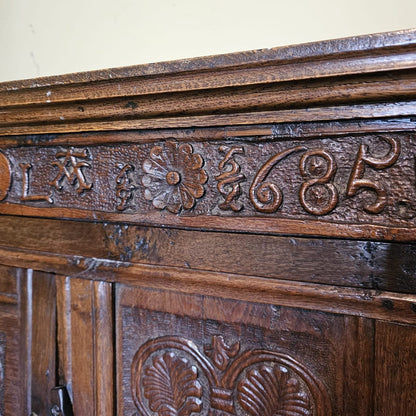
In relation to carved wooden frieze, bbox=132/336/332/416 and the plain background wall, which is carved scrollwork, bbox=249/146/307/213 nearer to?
carved wooden frieze, bbox=132/336/332/416

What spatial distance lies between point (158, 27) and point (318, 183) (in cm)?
75

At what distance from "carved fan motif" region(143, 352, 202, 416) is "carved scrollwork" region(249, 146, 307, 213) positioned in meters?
0.24

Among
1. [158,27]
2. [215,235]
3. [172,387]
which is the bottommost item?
[172,387]

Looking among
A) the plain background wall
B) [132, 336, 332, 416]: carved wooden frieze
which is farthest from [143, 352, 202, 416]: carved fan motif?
the plain background wall

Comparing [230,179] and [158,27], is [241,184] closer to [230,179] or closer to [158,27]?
[230,179]

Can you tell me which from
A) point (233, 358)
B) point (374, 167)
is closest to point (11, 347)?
→ point (233, 358)

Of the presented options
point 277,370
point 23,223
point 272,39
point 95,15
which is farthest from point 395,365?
point 95,15

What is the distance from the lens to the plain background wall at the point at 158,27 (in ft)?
2.69

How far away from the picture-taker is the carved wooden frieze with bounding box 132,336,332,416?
484 millimetres

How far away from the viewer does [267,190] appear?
0.47 metres

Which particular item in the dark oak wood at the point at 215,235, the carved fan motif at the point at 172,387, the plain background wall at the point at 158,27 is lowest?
the carved fan motif at the point at 172,387

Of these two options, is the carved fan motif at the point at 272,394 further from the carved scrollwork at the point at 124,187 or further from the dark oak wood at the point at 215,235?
the carved scrollwork at the point at 124,187

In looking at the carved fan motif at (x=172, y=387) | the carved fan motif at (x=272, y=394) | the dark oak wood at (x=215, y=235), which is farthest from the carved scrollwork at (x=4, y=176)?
the carved fan motif at (x=272, y=394)

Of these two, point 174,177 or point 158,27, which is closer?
point 174,177
